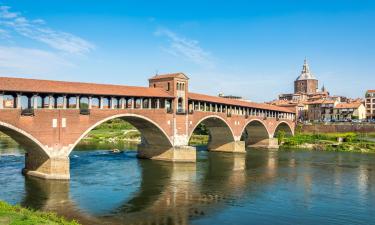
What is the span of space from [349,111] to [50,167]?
9680 centimetres

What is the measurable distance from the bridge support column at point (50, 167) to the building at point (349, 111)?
302ft

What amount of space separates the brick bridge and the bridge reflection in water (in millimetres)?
2884

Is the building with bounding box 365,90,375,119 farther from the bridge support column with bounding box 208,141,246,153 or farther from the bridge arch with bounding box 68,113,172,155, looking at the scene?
the bridge arch with bounding box 68,113,172,155

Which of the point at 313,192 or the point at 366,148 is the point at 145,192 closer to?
the point at 313,192

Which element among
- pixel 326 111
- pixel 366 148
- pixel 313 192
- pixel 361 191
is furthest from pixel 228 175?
pixel 326 111

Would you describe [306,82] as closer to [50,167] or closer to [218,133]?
[218,133]

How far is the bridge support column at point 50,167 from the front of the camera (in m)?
35.0

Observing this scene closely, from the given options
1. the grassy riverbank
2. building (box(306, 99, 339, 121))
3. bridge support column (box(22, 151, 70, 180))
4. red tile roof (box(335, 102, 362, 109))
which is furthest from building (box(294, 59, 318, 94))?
the grassy riverbank

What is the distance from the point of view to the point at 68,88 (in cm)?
3741

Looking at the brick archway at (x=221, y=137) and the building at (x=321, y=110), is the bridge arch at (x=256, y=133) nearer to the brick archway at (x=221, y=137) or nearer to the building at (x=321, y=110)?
the brick archway at (x=221, y=137)

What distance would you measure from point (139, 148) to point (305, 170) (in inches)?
856

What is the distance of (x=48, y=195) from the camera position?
3045 cm

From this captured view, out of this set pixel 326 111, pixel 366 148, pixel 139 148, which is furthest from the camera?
pixel 326 111

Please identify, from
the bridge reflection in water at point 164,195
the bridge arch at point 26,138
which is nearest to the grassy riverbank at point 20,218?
the bridge reflection in water at point 164,195
